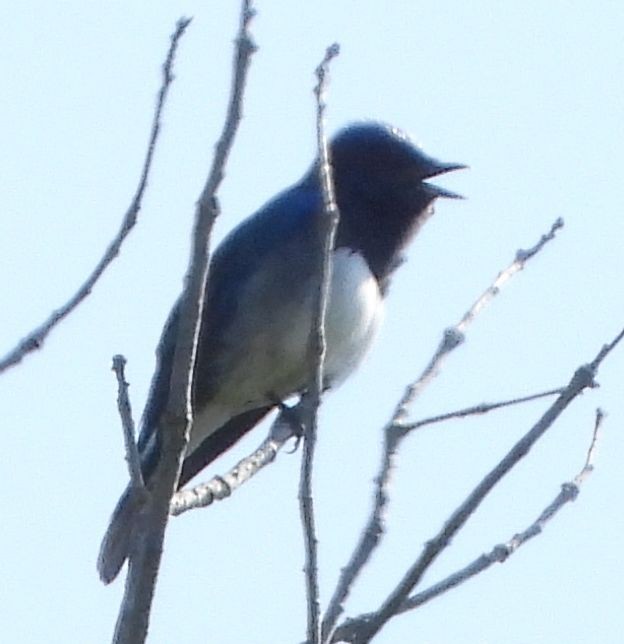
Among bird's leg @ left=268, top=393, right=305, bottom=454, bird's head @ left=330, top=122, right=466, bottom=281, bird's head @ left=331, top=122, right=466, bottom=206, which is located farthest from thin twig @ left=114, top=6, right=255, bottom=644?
bird's head @ left=331, top=122, right=466, bottom=206

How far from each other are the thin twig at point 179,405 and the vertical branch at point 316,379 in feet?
0.88

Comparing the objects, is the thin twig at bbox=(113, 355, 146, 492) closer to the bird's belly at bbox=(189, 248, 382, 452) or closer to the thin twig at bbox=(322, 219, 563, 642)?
the thin twig at bbox=(322, 219, 563, 642)

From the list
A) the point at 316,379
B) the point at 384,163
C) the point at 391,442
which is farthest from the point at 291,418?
the point at 316,379

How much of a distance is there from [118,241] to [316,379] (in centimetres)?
54

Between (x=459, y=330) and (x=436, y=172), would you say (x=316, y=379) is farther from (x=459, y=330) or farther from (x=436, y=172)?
(x=436, y=172)

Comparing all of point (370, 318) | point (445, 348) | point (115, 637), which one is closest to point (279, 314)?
point (370, 318)

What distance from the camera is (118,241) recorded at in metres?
3.91

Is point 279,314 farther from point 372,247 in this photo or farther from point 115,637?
point 115,637

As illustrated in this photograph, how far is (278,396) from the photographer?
684cm

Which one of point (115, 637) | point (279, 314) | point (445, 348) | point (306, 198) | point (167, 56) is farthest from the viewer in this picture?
point (306, 198)

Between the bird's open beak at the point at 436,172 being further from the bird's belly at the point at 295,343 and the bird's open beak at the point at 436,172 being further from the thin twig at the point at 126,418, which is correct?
the thin twig at the point at 126,418

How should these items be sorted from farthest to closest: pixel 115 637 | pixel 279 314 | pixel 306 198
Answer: pixel 306 198, pixel 279 314, pixel 115 637

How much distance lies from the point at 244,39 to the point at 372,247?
3.51m

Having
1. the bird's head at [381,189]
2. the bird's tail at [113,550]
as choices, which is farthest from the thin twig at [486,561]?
the bird's head at [381,189]
